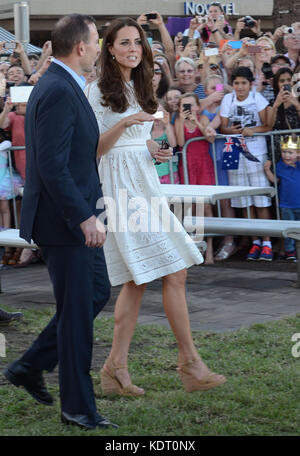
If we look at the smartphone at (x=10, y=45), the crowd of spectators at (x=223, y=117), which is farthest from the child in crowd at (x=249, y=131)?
the smartphone at (x=10, y=45)

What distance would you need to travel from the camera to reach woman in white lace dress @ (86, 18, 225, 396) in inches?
210

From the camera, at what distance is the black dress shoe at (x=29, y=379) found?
15.9 feet

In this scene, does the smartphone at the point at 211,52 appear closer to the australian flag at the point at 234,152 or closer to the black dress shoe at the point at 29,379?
the australian flag at the point at 234,152

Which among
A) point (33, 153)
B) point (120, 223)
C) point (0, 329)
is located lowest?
point (0, 329)

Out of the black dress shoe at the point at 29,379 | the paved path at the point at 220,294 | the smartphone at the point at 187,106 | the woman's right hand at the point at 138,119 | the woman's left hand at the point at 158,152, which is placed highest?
the woman's right hand at the point at 138,119

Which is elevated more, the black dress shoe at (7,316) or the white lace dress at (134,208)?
the white lace dress at (134,208)

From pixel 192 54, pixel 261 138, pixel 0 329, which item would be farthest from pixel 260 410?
pixel 192 54

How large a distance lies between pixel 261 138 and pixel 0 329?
161 inches

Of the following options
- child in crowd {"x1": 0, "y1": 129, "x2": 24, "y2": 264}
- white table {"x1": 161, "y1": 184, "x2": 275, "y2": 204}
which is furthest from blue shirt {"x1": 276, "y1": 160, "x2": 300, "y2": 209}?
child in crowd {"x1": 0, "y1": 129, "x2": 24, "y2": 264}

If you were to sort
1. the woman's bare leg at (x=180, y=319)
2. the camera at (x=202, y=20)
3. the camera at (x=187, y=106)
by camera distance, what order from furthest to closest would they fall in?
the camera at (x=202, y=20) → the camera at (x=187, y=106) → the woman's bare leg at (x=180, y=319)

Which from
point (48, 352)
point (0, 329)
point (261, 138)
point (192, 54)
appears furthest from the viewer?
point (192, 54)
